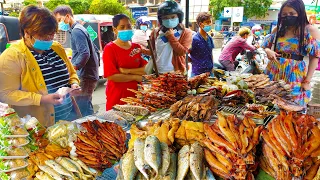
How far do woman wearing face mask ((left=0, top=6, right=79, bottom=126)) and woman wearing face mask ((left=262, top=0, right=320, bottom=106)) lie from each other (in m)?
A: 2.94

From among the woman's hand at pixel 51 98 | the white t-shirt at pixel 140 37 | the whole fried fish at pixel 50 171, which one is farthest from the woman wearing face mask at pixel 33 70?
the white t-shirt at pixel 140 37

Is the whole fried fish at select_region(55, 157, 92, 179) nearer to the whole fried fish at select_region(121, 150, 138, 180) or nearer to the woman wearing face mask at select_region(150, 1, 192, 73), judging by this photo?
the whole fried fish at select_region(121, 150, 138, 180)

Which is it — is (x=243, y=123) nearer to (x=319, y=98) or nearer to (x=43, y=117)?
(x=43, y=117)

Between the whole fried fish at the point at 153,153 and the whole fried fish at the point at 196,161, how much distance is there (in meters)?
0.18

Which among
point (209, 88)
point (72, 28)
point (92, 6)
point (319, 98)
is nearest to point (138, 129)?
point (209, 88)

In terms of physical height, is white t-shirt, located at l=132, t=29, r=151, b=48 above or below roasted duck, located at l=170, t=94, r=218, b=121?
above

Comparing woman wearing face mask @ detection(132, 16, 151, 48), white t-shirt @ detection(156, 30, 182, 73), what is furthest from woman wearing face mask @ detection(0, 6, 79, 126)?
woman wearing face mask @ detection(132, 16, 151, 48)

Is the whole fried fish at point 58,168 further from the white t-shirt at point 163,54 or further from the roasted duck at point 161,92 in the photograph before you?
the white t-shirt at point 163,54

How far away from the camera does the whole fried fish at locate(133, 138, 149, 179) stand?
1.41 m

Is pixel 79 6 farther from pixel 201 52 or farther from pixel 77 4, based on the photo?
pixel 201 52

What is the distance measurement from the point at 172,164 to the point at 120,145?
1.66 ft

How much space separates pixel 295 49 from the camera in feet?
12.3

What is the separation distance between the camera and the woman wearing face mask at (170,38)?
421 cm

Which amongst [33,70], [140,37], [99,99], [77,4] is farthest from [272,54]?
[77,4]
